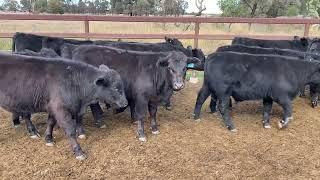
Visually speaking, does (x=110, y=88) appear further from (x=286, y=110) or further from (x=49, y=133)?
(x=286, y=110)

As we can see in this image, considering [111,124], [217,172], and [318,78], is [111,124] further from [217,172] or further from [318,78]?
[318,78]

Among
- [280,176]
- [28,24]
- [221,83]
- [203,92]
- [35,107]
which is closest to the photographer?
[280,176]

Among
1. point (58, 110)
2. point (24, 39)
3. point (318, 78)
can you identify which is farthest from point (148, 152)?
point (24, 39)

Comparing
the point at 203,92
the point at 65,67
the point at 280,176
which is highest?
the point at 65,67

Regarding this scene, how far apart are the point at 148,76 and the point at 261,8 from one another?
26733 millimetres

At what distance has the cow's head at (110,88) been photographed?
15.9ft

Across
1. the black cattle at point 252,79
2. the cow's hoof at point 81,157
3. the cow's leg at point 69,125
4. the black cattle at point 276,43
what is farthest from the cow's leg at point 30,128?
the black cattle at point 276,43

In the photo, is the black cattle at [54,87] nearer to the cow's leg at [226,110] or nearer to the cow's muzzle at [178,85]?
the cow's muzzle at [178,85]

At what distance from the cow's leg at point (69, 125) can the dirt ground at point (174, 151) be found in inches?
4.5

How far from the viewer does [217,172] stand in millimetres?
4559

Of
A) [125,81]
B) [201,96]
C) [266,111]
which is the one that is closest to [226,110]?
[201,96]

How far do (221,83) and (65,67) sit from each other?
8.15ft

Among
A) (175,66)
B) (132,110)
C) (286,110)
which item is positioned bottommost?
(132,110)

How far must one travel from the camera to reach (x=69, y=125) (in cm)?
476
